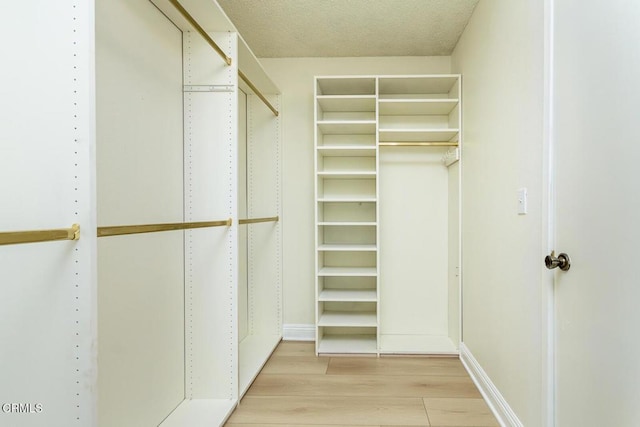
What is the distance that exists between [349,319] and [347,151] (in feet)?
4.32

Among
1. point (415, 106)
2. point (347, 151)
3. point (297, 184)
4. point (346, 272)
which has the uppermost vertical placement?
point (415, 106)

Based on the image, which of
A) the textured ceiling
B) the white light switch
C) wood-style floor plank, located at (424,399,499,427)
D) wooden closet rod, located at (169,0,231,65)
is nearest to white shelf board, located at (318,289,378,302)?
wood-style floor plank, located at (424,399,499,427)

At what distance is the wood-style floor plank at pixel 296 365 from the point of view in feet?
8.33

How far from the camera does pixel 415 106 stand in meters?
2.90

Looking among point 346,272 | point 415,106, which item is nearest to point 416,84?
point 415,106

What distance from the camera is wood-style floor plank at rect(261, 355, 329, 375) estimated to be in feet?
8.33

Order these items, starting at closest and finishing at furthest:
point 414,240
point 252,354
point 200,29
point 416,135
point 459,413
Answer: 1. point 200,29
2. point 459,413
3. point 252,354
4. point 416,135
5. point 414,240

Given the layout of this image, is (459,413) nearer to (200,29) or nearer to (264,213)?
(264,213)

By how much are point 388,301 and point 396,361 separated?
1.81 ft

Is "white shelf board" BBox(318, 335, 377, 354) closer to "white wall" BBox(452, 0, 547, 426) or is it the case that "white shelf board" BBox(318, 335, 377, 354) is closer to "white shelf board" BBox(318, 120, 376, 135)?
"white wall" BBox(452, 0, 547, 426)

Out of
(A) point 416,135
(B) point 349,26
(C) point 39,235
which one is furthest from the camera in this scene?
(A) point 416,135

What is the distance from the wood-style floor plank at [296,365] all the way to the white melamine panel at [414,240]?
0.71m

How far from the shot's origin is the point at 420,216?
3121mm

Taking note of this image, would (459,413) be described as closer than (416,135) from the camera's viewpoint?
Yes
